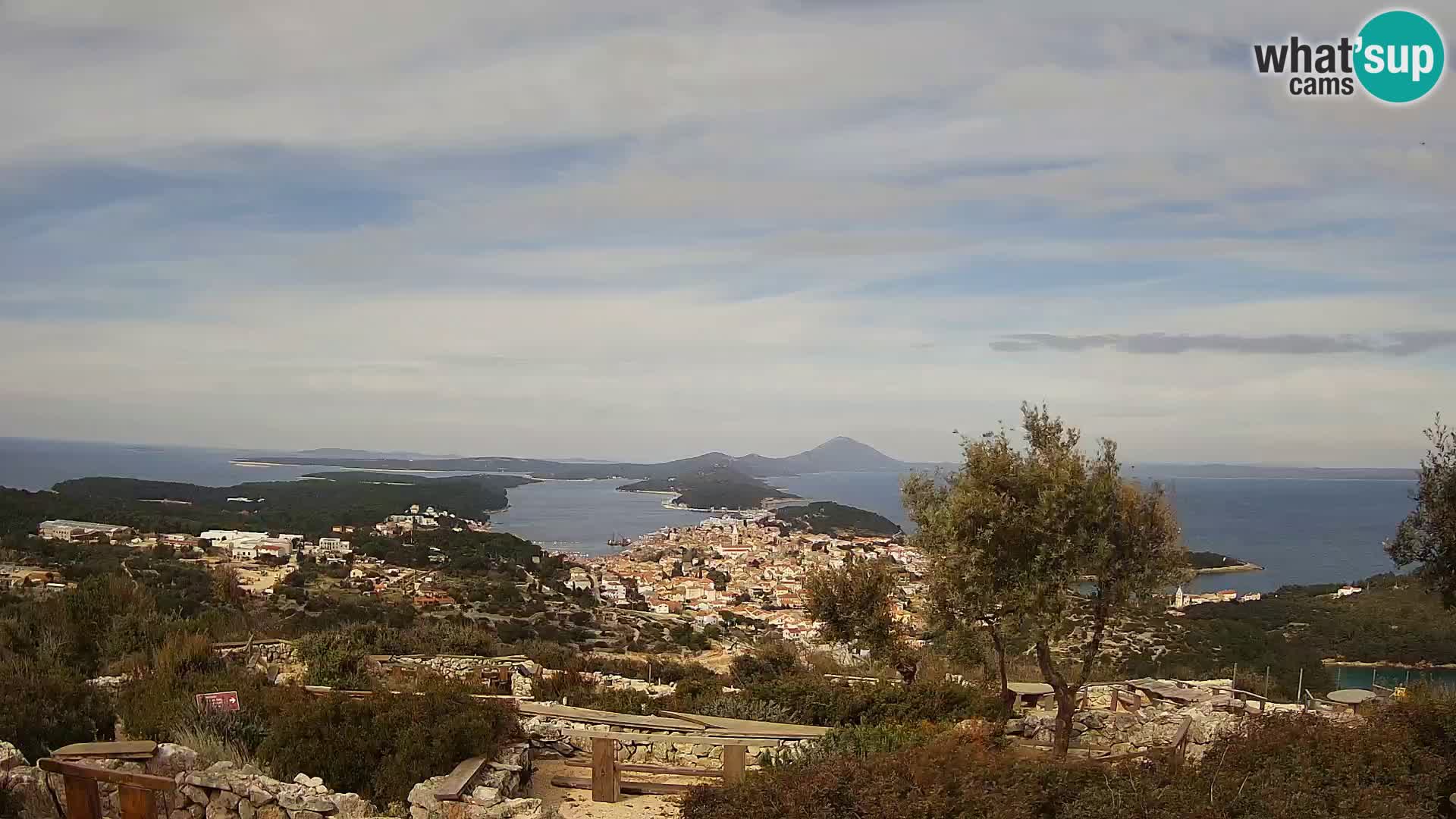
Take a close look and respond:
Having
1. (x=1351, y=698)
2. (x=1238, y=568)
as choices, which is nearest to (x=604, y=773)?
(x=1351, y=698)

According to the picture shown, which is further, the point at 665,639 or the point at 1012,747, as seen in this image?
the point at 665,639

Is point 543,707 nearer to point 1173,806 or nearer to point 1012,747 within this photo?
point 1012,747

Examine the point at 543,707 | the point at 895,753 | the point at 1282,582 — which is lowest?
the point at 1282,582

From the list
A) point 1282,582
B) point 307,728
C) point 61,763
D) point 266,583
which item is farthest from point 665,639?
point 1282,582

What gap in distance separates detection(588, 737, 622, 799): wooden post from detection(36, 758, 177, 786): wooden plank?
353 centimetres

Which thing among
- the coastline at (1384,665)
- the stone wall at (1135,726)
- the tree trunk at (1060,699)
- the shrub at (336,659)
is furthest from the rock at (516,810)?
the coastline at (1384,665)

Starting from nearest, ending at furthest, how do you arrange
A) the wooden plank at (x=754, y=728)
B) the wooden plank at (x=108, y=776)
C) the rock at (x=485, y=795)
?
the wooden plank at (x=108, y=776) < the rock at (x=485, y=795) < the wooden plank at (x=754, y=728)

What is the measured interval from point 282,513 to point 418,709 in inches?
1818

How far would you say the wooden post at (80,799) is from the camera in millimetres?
7207

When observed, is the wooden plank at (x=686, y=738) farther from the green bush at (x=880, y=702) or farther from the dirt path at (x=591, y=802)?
the green bush at (x=880, y=702)

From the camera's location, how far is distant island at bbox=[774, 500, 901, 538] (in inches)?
2347

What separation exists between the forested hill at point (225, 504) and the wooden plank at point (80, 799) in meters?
26.3

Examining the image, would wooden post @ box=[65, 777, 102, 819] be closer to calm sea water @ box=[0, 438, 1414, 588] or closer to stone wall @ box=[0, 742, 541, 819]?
stone wall @ box=[0, 742, 541, 819]

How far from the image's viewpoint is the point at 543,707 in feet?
37.2
